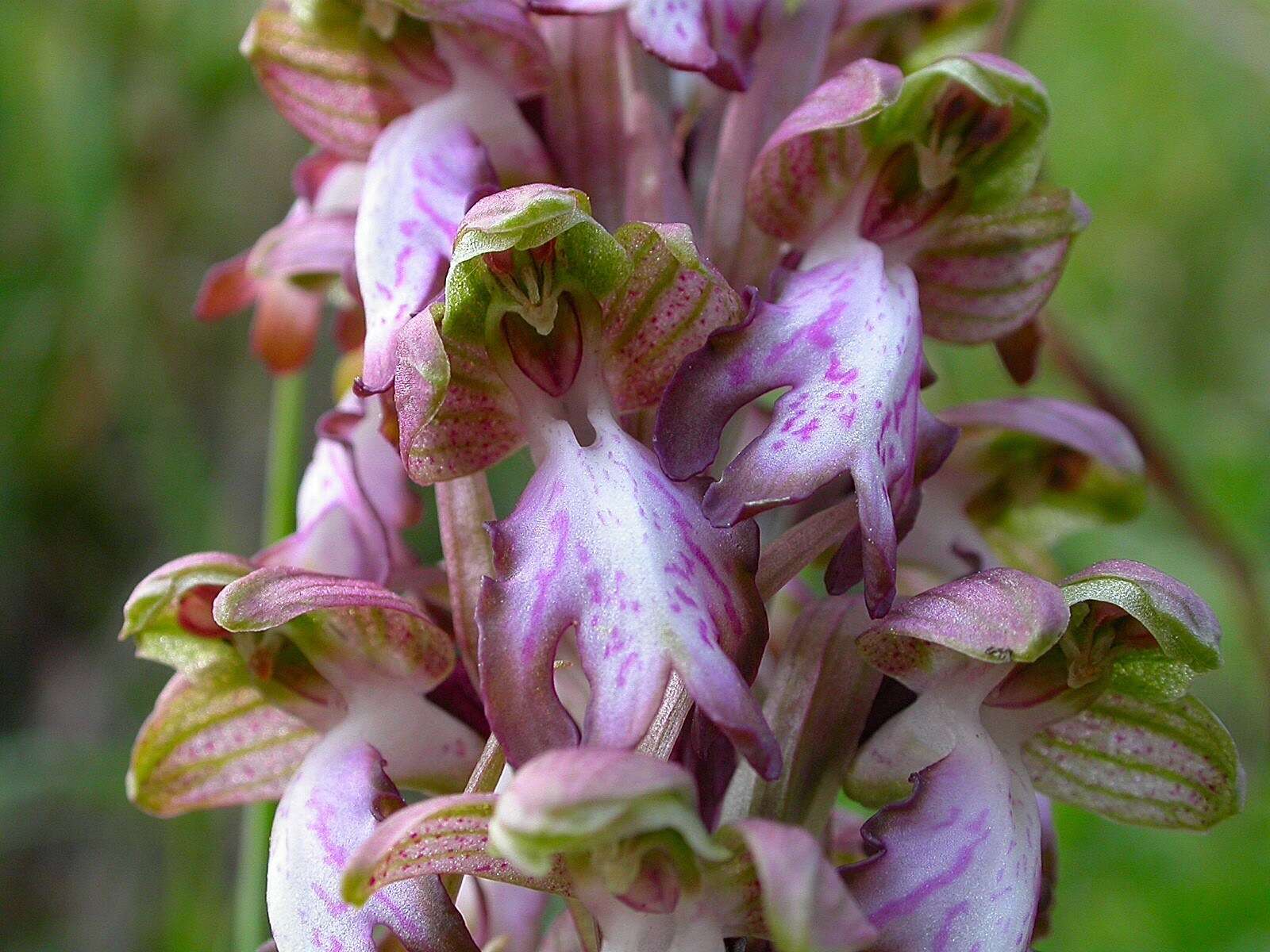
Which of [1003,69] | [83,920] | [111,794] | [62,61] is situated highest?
[1003,69]

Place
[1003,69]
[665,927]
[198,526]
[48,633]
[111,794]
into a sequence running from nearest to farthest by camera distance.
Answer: [665,927], [1003,69], [111,794], [198,526], [48,633]

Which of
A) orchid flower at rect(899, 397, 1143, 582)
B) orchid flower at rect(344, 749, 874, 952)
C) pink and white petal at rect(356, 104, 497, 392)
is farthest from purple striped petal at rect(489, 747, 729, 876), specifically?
orchid flower at rect(899, 397, 1143, 582)

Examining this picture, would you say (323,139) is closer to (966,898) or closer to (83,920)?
(966,898)

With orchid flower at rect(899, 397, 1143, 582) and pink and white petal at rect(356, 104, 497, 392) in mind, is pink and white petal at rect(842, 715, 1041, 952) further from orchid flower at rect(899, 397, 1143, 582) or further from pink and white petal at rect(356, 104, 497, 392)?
pink and white petal at rect(356, 104, 497, 392)

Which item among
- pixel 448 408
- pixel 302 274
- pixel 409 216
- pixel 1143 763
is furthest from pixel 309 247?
pixel 1143 763

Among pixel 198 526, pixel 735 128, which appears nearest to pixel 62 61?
pixel 198 526
